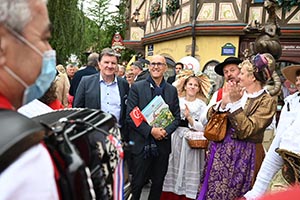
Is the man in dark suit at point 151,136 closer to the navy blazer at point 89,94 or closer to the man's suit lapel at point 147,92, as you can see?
the man's suit lapel at point 147,92

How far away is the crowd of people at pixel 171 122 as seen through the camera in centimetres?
106

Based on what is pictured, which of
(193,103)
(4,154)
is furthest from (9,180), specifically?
(193,103)

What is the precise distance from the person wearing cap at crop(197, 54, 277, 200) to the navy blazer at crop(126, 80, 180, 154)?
0.87m

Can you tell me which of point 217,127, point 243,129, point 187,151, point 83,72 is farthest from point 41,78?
point 83,72

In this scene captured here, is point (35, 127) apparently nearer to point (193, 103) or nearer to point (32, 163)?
point (32, 163)

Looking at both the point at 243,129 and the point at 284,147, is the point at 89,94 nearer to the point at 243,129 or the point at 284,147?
the point at 243,129

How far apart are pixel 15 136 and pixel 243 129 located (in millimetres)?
2809

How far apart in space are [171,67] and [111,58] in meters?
4.58

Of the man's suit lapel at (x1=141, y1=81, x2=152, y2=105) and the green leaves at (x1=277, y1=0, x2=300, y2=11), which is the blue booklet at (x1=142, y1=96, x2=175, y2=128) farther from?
the green leaves at (x1=277, y1=0, x2=300, y2=11)

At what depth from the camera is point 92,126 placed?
50.6 inches

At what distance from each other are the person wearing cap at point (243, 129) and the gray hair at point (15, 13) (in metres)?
2.66

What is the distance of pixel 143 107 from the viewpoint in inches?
178

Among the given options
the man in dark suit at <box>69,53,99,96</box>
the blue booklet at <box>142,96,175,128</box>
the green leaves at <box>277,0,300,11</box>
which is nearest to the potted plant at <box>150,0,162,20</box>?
the green leaves at <box>277,0,300,11</box>

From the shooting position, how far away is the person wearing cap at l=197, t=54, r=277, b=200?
3.53m
